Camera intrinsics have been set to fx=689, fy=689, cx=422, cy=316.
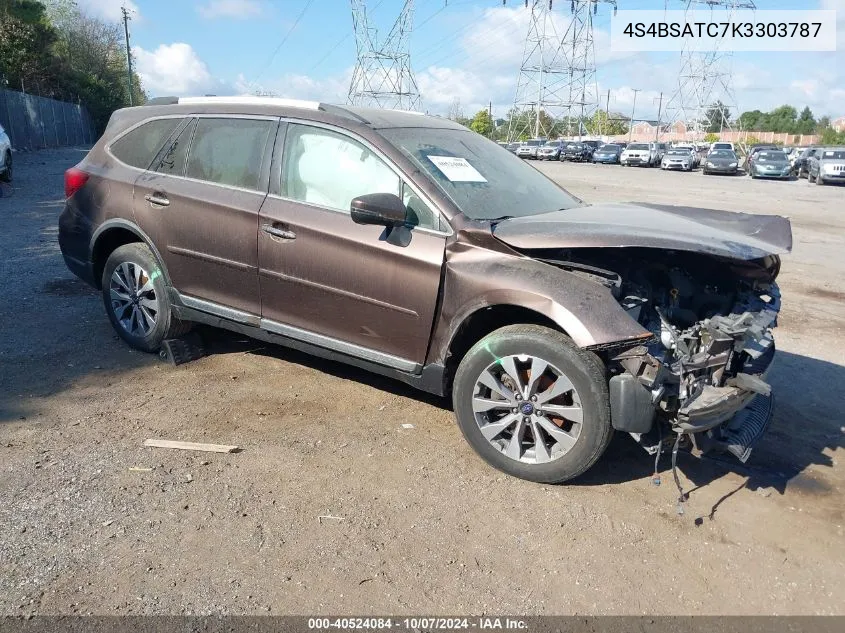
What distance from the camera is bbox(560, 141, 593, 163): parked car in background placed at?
163 ft

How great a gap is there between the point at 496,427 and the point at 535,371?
1.29ft

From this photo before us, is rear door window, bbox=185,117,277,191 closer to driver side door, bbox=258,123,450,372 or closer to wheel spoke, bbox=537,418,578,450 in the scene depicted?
driver side door, bbox=258,123,450,372

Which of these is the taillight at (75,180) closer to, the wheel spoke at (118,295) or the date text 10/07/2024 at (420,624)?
the wheel spoke at (118,295)

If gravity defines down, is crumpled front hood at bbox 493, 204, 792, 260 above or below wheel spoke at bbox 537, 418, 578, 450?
above

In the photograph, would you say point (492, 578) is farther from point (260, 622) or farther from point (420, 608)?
point (260, 622)

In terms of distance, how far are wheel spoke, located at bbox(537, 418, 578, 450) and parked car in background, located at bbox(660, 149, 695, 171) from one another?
3936 cm

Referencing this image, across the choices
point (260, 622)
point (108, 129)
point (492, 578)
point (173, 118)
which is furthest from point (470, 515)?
point (108, 129)

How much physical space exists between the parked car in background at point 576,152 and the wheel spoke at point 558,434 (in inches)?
1921

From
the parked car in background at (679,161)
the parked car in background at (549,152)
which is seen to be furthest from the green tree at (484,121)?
the parked car in background at (679,161)

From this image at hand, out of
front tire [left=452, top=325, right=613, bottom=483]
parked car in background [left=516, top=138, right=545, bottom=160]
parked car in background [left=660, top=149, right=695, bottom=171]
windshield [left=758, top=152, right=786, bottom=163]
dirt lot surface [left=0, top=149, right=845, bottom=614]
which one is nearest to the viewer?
dirt lot surface [left=0, top=149, right=845, bottom=614]

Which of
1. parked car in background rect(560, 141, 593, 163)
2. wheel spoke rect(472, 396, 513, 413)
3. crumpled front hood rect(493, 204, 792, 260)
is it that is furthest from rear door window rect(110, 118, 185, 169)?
parked car in background rect(560, 141, 593, 163)

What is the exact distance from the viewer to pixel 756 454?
4.04 m

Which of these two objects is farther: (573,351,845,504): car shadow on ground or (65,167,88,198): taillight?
(65,167,88,198): taillight

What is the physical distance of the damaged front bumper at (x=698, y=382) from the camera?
128 inches
